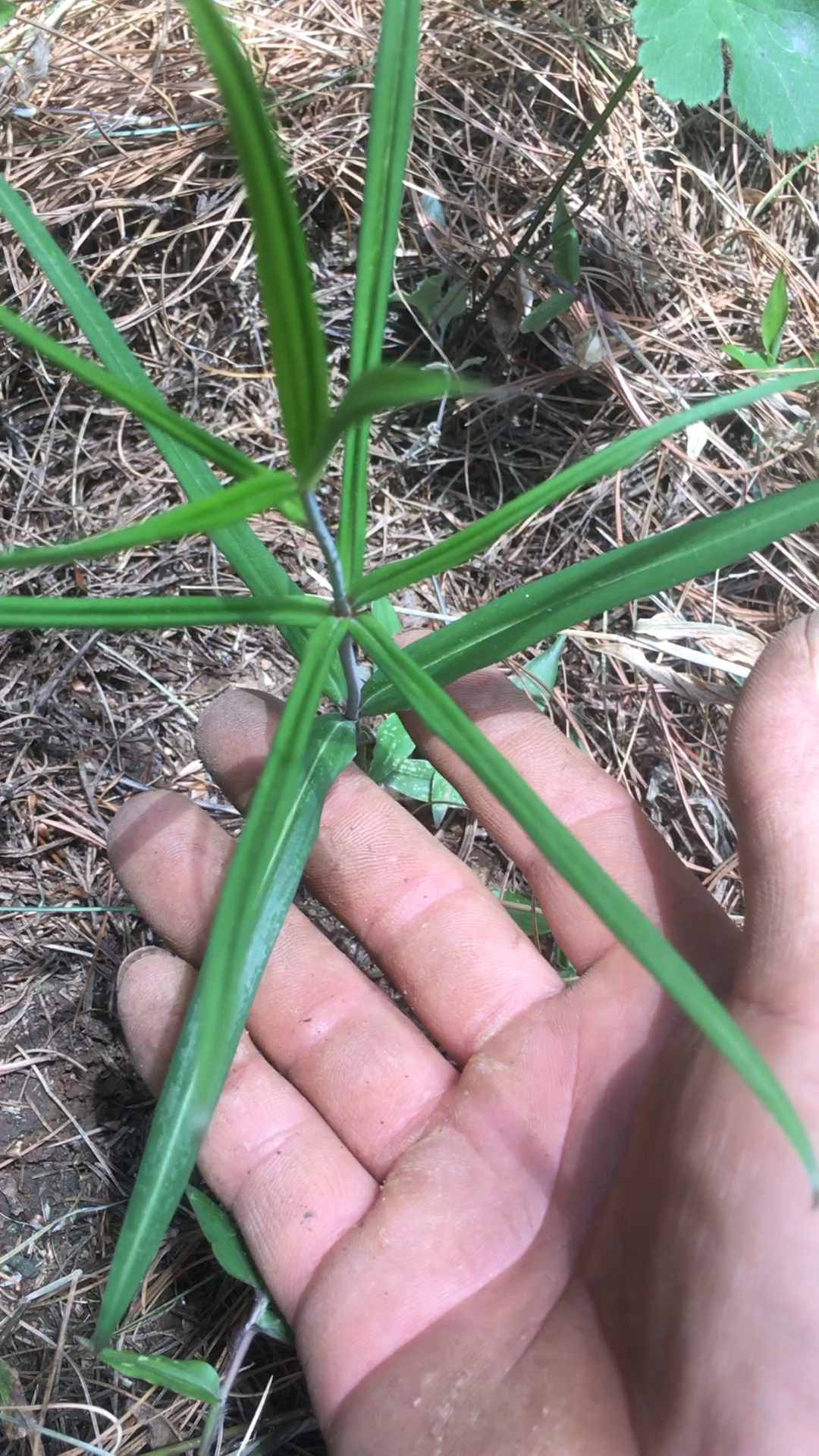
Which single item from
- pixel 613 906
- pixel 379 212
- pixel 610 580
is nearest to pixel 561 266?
pixel 379 212

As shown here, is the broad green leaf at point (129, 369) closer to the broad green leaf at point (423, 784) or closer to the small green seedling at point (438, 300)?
the broad green leaf at point (423, 784)

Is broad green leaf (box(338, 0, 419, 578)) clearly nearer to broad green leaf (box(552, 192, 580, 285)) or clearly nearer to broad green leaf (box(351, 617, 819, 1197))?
broad green leaf (box(351, 617, 819, 1197))

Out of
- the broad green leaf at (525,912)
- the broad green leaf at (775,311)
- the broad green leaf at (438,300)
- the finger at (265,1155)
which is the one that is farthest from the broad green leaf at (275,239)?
the broad green leaf at (775,311)

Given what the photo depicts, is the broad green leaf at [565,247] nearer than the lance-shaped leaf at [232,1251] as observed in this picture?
No

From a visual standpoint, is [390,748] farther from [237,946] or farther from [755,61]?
[755,61]

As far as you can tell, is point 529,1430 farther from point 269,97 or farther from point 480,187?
point 269,97

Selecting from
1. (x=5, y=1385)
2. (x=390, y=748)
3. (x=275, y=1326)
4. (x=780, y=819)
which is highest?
(x=780, y=819)

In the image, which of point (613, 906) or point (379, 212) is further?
point (379, 212)
